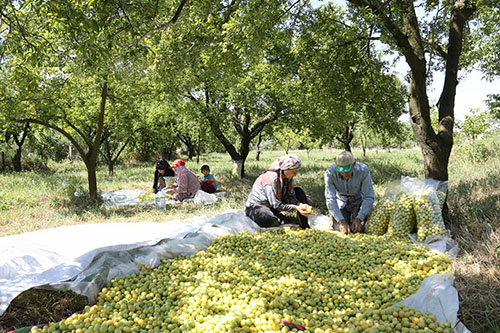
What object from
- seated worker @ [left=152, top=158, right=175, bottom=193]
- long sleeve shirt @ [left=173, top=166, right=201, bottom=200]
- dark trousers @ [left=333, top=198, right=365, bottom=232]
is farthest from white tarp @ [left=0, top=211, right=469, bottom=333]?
seated worker @ [left=152, top=158, right=175, bottom=193]

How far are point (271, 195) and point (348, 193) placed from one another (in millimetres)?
1191

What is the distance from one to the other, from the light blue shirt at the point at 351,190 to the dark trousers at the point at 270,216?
1.58 ft

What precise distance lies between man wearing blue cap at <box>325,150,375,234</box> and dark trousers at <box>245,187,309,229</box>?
47cm

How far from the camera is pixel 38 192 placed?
870 centimetres

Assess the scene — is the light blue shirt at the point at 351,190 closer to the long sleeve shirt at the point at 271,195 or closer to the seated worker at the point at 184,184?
the long sleeve shirt at the point at 271,195

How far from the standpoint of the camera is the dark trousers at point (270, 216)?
4699mm

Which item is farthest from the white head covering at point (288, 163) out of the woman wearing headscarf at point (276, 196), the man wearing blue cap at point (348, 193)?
the man wearing blue cap at point (348, 193)

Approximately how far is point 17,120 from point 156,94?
366 centimetres

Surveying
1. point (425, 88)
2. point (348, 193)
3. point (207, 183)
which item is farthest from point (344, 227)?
point (207, 183)

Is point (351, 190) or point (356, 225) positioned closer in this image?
point (356, 225)

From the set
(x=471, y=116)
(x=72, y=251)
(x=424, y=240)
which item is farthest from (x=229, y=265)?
(x=471, y=116)

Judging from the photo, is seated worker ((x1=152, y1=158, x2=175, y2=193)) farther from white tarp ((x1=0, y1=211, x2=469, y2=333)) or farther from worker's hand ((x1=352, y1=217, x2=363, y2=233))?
worker's hand ((x1=352, y1=217, x2=363, y2=233))

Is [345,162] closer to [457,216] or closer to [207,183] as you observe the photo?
[457,216]

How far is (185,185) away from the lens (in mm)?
8180
